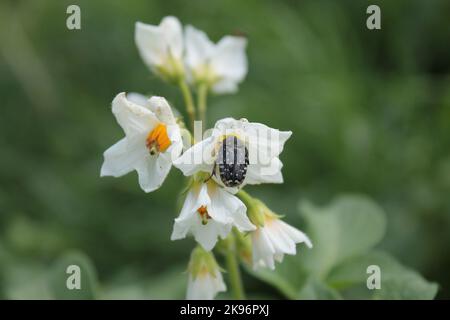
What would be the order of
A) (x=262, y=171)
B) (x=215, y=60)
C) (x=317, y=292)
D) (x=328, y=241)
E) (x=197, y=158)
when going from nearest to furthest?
(x=197, y=158) < (x=262, y=171) < (x=317, y=292) < (x=328, y=241) < (x=215, y=60)

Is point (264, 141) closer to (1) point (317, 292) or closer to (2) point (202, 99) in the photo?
(1) point (317, 292)

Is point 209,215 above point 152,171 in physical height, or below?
below

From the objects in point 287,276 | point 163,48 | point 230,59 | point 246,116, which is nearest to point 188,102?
point 163,48

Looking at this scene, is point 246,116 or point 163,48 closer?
point 163,48

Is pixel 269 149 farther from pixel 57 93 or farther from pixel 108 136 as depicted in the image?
pixel 57 93

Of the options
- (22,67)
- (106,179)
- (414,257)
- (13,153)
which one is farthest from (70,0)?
(414,257)

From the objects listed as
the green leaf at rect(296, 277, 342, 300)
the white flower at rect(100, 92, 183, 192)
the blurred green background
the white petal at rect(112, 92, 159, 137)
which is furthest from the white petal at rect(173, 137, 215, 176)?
the blurred green background

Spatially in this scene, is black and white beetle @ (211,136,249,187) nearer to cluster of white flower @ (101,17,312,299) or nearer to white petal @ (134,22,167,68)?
cluster of white flower @ (101,17,312,299)

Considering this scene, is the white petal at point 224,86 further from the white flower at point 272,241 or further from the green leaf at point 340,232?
the white flower at point 272,241
